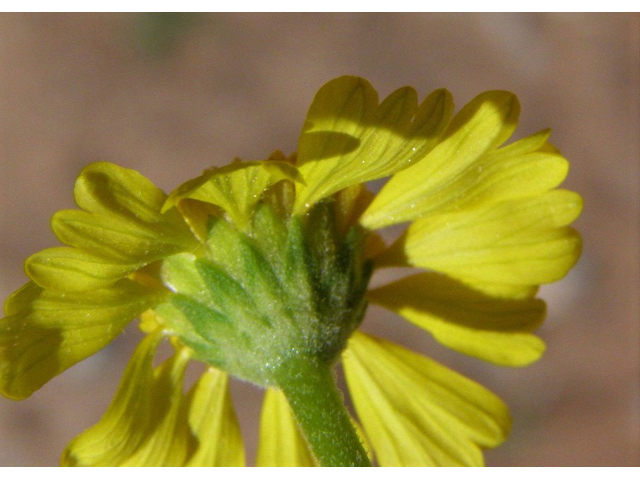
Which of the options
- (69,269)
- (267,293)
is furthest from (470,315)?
(69,269)

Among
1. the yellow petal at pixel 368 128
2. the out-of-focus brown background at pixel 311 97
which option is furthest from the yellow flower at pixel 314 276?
the out-of-focus brown background at pixel 311 97

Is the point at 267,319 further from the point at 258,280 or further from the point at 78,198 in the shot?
the point at 78,198

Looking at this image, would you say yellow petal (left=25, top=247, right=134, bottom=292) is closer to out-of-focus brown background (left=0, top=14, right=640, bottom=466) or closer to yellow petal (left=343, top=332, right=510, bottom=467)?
yellow petal (left=343, top=332, right=510, bottom=467)

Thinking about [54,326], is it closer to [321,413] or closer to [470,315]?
[321,413]

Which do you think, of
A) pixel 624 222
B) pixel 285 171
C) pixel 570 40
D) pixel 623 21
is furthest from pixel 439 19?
pixel 285 171

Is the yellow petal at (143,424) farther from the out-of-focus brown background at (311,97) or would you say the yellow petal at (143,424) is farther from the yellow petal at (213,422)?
the out-of-focus brown background at (311,97)

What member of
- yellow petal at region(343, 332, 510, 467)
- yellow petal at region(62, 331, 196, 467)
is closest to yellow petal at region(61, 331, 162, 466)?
yellow petal at region(62, 331, 196, 467)
